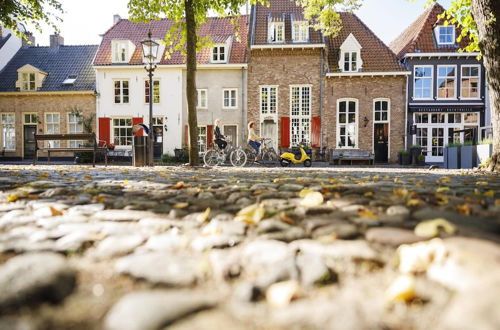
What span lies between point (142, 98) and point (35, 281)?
23.2 metres

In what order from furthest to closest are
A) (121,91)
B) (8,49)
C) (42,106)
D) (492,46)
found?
(8,49), (42,106), (121,91), (492,46)

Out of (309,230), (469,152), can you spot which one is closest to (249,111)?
(469,152)

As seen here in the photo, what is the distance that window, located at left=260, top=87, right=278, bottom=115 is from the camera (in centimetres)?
2205

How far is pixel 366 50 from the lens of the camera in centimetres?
2230

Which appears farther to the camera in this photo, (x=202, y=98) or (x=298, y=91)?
(x=202, y=98)

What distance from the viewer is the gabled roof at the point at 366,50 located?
70.4ft

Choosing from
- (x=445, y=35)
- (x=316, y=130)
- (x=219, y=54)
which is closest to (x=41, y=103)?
(x=219, y=54)

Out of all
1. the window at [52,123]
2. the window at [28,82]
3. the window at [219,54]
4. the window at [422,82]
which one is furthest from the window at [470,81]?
the window at [28,82]

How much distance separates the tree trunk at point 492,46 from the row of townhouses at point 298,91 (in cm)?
1433

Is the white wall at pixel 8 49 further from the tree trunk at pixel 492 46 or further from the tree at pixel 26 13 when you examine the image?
the tree trunk at pixel 492 46

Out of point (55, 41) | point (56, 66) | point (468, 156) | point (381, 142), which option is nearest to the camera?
point (468, 156)

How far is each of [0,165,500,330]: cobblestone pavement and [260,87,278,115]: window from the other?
66.0ft

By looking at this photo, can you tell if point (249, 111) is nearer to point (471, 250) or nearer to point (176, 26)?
point (176, 26)

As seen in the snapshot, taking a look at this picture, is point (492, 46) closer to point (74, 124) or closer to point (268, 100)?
point (268, 100)
